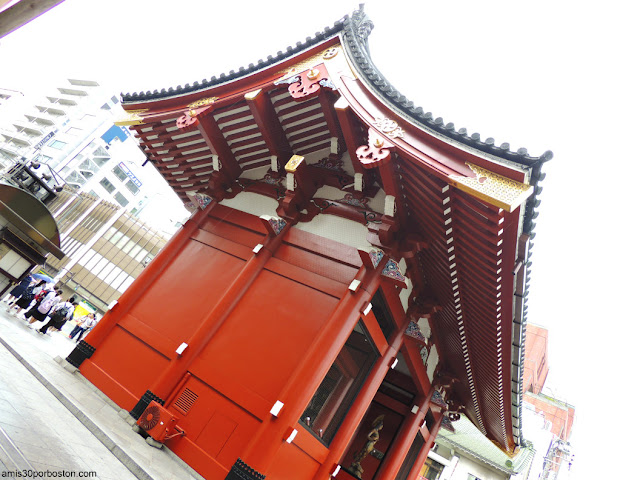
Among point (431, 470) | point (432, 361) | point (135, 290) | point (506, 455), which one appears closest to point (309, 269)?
point (135, 290)

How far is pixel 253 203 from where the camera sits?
31.0ft

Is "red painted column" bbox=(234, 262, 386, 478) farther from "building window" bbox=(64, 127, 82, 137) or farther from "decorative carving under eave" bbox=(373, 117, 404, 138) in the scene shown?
"building window" bbox=(64, 127, 82, 137)

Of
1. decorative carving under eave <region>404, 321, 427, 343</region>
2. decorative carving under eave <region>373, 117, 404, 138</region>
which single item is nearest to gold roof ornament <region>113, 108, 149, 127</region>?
decorative carving under eave <region>373, 117, 404, 138</region>

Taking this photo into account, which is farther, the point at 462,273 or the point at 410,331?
the point at 410,331

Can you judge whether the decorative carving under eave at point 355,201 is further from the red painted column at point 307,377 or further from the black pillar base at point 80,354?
the black pillar base at point 80,354

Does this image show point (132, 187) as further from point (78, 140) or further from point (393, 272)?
point (393, 272)

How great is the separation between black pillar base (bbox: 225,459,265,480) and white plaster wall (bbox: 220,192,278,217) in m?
5.26

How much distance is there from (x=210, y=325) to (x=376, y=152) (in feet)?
16.2

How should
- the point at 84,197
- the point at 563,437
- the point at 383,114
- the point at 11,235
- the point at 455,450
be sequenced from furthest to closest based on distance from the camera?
1. the point at 563,437
2. the point at 84,197
3. the point at 455,450
4. the point at 11,235
5. the point at 383,114

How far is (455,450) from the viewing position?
22969mm

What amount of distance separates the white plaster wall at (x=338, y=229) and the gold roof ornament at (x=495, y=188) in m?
2.88

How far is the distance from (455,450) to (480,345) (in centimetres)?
1846

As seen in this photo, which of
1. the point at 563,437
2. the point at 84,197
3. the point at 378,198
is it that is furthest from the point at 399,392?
the point at 563,437

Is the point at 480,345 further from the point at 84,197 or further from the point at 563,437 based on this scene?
the point at 563,437
